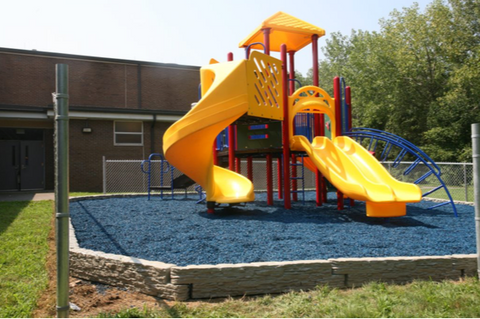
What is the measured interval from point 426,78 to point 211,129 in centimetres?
2558

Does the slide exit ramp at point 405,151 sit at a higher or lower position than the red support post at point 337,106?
lower

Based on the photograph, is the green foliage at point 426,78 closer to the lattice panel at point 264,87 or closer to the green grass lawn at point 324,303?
the lattice panel at point 264,87

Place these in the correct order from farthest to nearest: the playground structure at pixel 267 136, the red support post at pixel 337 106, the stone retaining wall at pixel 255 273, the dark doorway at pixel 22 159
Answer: the dark doorway at pixel 22 159, the red support post at pixel 337 106, the playground structure at pixel 267 136, the stone retaining wall at pixel 255 273

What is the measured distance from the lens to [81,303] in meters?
3.47

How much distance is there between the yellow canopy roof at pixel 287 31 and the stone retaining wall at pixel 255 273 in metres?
7.60

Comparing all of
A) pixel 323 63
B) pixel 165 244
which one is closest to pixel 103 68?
pixel 165 244

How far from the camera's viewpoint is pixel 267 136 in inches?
378

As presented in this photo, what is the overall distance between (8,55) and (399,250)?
22153mm

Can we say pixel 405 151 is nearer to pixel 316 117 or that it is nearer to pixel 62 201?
pixel 316 117

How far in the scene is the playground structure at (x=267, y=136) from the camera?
7.58 meters

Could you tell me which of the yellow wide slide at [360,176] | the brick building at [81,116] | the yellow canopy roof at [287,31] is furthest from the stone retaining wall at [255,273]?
the brick building at [81,116]

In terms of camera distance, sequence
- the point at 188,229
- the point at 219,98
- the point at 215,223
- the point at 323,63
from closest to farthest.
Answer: the point at 188,229, the point at 215,223, the point at 219,98, the point at 323,63

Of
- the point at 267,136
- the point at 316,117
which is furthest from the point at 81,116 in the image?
the point at 316,117

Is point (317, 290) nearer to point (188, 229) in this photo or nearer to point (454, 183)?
point (188, 229)
